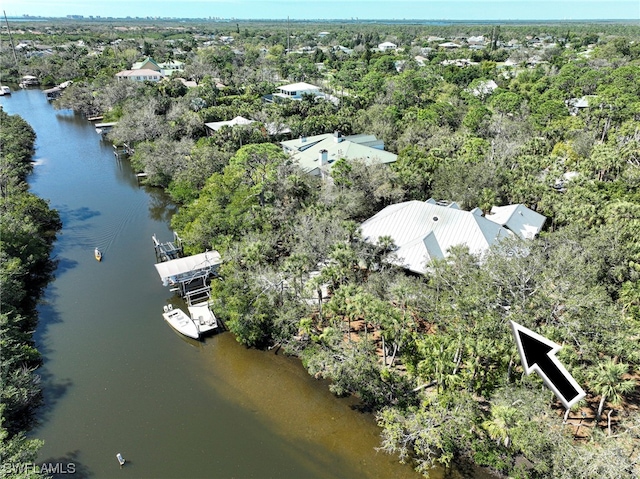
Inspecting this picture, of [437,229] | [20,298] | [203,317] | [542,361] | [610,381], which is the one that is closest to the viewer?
[542,361]

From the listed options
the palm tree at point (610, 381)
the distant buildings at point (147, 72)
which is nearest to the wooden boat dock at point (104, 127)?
the distant buildings at point (147, 72)

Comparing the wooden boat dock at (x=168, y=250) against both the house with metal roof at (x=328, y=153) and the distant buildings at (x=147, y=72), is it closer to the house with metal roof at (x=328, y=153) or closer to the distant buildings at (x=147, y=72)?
the house with metal roof at (x=328, y=153)

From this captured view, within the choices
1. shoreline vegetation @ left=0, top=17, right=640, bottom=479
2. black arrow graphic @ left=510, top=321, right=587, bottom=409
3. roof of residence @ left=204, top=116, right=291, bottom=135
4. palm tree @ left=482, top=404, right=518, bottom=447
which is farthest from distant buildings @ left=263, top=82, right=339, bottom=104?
black arrow graphic @ left=510, top=321, right=587, bottom=409

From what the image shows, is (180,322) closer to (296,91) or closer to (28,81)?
(296,91)

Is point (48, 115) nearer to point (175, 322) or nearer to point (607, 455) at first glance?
point (175, 322)

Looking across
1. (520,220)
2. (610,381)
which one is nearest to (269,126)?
(520,220)
